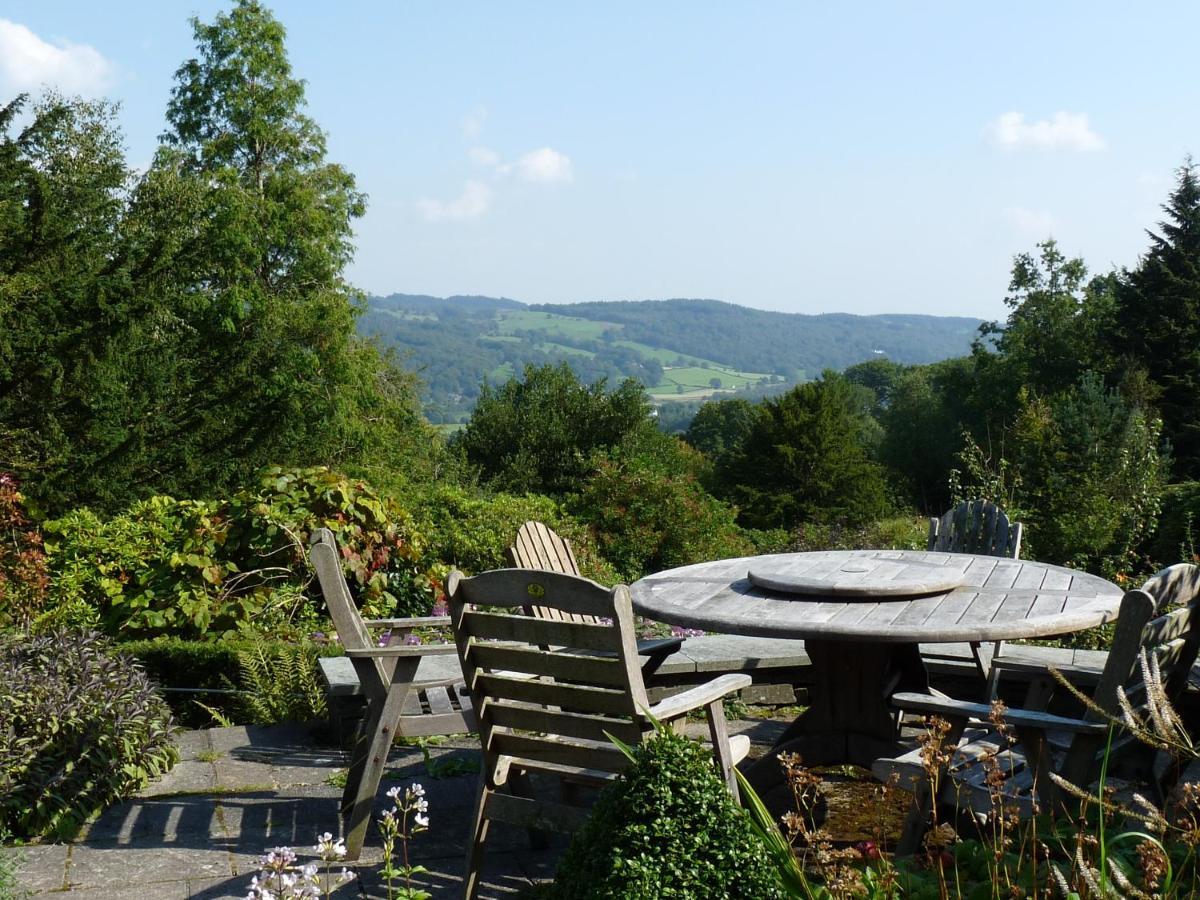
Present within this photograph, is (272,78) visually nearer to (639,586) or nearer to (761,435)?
(761,435)

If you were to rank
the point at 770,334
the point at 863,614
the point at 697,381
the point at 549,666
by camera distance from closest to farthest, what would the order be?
the point at 549,666 < the point at 863,614 < the point at 697,381 < the point at 770,334

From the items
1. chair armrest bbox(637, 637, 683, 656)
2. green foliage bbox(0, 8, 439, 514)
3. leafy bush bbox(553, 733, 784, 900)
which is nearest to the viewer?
leafy bush bbox(553, 733, 784, 900)

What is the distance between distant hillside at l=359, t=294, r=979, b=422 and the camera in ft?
427

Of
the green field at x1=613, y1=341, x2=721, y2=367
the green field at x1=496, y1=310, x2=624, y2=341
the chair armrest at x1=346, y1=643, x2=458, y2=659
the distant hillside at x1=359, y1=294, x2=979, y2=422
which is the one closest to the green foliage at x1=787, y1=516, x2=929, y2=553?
the chair armrest at x1=346, y1=643, x2=458, y2=659

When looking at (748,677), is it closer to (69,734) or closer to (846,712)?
(846,712)

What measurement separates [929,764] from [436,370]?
10627 cm

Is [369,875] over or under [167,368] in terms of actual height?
under

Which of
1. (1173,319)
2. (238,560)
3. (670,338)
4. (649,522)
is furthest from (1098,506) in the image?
(670,338)

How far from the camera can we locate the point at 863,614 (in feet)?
12.9

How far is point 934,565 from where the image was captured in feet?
15.8

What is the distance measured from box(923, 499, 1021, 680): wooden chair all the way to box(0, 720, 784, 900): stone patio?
2.92 meters

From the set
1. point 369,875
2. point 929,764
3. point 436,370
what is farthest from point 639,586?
point 436,370

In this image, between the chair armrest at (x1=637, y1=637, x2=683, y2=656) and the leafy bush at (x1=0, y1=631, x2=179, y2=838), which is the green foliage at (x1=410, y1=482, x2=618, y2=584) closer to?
the chair armrest at (x1=637, y1=637, x2=683, y2=656)

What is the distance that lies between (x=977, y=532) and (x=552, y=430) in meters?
20.2
